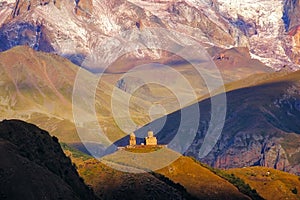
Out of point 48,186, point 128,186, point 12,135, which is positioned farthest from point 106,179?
point 48,186

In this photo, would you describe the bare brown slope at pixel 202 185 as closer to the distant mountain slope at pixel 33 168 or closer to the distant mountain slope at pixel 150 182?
the distant mountain slope at pixel 150 182

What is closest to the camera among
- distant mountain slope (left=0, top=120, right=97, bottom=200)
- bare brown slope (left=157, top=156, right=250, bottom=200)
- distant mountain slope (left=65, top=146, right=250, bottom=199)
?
distant mountain slope (left=0, top=120, right=97, bottom=200)

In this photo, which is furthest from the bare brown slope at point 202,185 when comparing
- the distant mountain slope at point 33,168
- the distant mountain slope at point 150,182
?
the distant mountain slope at point 33,168

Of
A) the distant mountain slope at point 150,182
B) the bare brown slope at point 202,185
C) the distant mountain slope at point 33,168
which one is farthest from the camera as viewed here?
the bare brown slope at point 202,185

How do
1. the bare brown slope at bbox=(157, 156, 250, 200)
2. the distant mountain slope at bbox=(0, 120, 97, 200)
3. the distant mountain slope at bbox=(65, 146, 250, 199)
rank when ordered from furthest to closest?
1. the bare brown slope at bbox=(157, 156, 250, 200)
2. the distant mountain slope at bbox=(65, 146, 250, 199)
3. the distant mountain slope at bbox=(0, 120, 97, 200)

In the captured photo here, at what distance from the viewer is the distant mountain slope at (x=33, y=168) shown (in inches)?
4902

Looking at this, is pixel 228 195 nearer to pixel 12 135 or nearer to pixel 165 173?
pixel 165 173

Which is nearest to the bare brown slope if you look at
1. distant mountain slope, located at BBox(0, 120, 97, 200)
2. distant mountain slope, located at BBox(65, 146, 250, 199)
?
distant mountain slope, located at BBox(65, 146, 250, 199)

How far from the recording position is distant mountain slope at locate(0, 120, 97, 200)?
408ft

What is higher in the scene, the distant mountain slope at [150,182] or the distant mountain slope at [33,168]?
the distant mountain slope at [33,168]

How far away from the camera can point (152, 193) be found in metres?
174

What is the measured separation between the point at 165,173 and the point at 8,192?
75688 millimetres

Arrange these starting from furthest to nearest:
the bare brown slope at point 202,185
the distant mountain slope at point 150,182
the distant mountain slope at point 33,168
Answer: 1. the bare brown slope at point 202,185
2. the distant mountain slope at point 150,182
3. the distant mountain slope at point 33,168

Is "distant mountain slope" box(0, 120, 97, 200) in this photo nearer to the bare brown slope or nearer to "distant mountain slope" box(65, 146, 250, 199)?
"distant mountain slope" box(65, 146, 250, 199)
